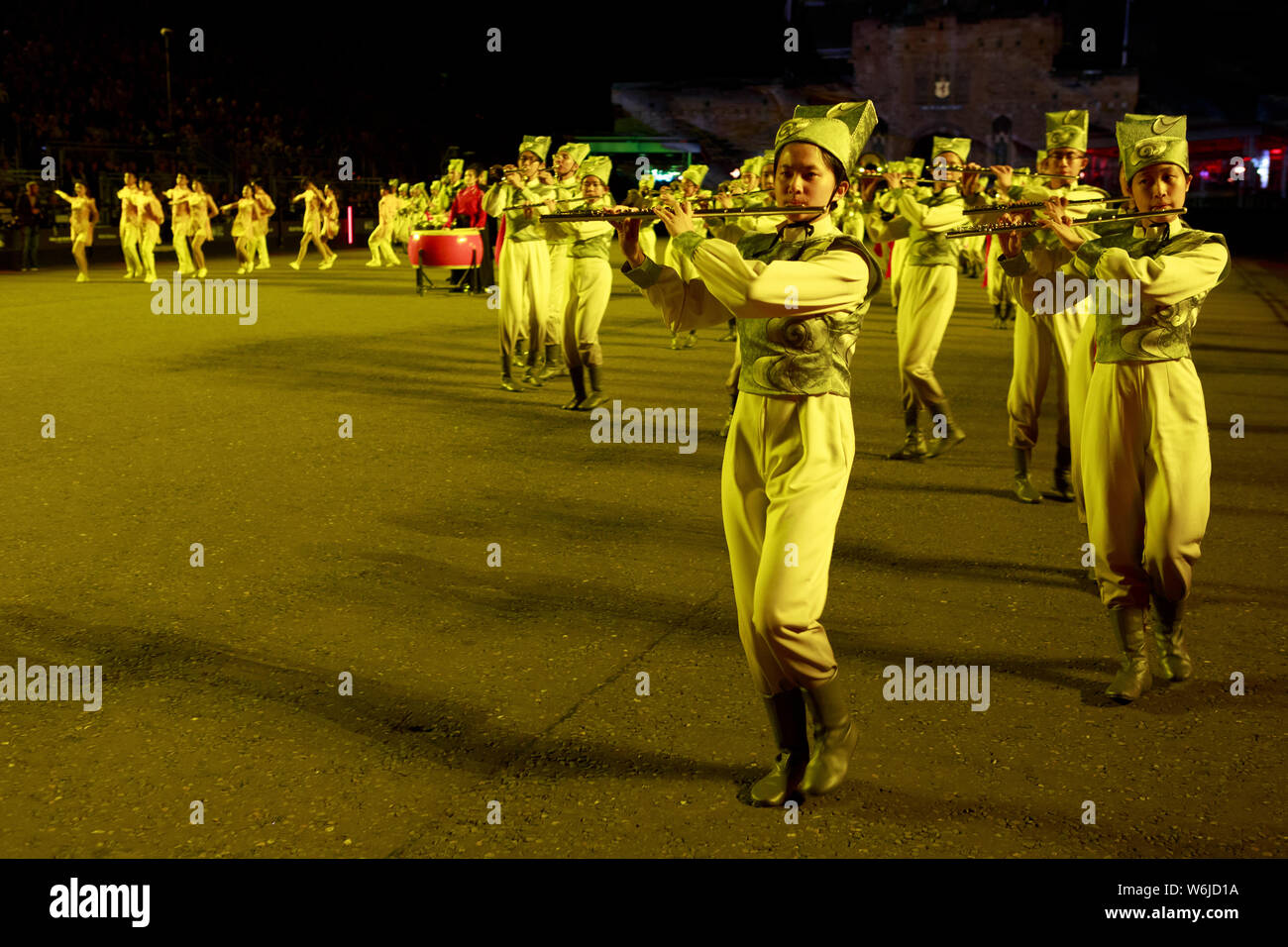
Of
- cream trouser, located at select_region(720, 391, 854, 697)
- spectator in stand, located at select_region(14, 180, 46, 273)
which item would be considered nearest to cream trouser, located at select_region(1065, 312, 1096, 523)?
cream trouser, located at select_region(720, 391, 854, 697)

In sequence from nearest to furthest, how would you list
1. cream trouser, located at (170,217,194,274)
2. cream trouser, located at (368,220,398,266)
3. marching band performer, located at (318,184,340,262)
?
cream trouser, located at (170,217,194,274) < cream trouser, located at (368,220,398,266) < marching band performer, located at (318,184,340,262)

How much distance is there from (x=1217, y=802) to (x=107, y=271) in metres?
25.7

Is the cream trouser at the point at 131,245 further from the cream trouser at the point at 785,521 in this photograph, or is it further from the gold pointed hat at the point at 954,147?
the cream trouser at the point at 785,521

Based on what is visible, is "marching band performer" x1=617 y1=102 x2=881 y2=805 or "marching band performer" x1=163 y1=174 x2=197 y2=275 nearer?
"marching band performer" x1=617 y1=102 x2=881 y2=805

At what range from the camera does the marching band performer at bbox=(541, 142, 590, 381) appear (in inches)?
413

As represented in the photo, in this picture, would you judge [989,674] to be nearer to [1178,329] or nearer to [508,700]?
[1178,329]

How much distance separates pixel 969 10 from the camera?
66.4 meters

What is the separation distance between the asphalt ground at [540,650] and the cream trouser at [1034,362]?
0.44 m

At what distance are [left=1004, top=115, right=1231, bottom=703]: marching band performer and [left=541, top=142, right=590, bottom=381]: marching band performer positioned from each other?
518 cm

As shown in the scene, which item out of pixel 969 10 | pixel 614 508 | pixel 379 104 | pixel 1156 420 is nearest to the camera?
pixel 1156 420

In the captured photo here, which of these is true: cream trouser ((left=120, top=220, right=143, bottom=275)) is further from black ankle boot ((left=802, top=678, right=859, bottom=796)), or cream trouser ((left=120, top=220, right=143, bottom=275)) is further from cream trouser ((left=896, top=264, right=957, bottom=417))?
black ankle boot ((left=802, top=678, right=859, bottom=796))

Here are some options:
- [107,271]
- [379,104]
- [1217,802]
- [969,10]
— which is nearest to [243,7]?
[379,104]

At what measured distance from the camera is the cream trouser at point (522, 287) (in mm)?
11398

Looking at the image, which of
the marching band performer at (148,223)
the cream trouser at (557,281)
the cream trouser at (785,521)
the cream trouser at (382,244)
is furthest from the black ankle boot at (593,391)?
the cream trouser at (382,244)
